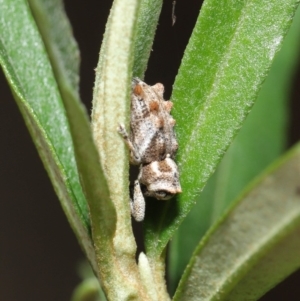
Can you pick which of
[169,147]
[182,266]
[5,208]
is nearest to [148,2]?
[169,147]

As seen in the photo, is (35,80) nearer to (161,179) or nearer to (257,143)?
(161,179)

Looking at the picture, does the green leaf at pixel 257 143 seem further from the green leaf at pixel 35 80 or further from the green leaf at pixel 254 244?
the green leaf at pixel 254 244

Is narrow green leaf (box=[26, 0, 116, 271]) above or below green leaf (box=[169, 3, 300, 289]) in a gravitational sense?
above

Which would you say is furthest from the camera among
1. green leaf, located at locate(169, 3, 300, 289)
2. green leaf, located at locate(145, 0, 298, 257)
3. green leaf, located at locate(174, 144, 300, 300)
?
green leaf, located at locate(169, 3, 300, 289)

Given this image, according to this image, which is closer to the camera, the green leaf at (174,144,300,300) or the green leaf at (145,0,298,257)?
the green leaf at (174,144,300,300)

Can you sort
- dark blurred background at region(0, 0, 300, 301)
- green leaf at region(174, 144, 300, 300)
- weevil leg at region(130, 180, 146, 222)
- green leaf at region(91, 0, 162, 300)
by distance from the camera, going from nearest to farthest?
green leaf at region(174, 144, 300, 300)
green leaf at region(91, 0, 162, 300)
weevil leg at region(130, 180, 146, 222)
dark blurred background at region(0, 0, 300, 301)

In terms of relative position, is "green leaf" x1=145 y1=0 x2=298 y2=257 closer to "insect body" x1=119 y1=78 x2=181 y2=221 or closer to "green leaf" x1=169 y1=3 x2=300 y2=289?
"insect body" x1=119 y1=78 x2=181 y2=221

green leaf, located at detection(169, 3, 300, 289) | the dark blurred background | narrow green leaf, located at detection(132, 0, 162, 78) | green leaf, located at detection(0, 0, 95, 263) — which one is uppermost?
narrow green leaf, located at detection(132, 0, 162, 78)

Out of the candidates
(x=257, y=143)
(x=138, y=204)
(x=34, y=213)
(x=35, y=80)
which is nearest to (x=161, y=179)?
(x=138, y=204)

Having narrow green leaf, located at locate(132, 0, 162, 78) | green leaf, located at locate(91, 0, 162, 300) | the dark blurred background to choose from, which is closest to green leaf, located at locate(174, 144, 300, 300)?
green leaf, located at locate(91, 0, 162, 300)
